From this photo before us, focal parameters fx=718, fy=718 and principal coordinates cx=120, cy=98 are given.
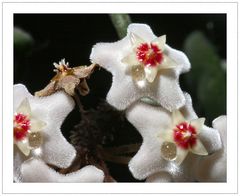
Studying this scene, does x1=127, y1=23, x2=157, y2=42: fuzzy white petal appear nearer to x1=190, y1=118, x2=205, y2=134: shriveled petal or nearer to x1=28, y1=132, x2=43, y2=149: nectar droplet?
x1=190, y1=118, x2=205, y2=134: shriveled petal

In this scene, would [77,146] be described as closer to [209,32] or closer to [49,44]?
[49,44]

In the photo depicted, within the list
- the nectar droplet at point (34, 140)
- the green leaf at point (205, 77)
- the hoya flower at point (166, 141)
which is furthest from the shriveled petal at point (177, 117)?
the green leaf at point (205, 77)

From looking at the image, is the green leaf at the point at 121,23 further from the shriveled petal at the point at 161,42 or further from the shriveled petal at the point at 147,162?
the shriveled petal at the point at 147,162

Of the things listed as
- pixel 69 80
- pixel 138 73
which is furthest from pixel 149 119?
pixel 69 80

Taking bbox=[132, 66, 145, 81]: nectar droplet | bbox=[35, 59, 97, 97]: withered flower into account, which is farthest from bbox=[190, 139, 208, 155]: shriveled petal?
bbox=[35, 59, 97, 97]: withered flower

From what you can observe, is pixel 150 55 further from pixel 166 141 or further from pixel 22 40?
pixel 22 40
